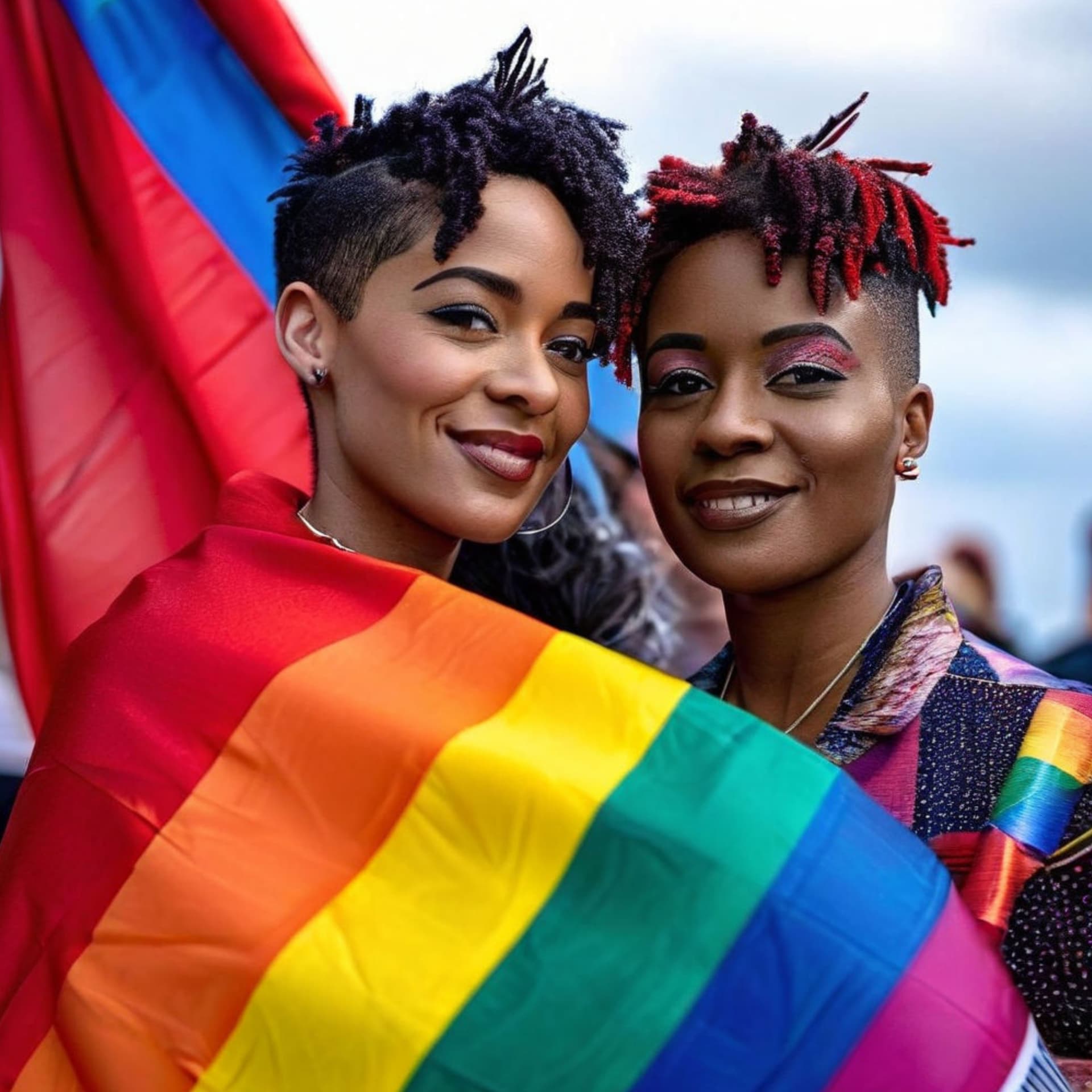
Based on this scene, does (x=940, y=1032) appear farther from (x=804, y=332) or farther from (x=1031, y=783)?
(x=804, y=332)

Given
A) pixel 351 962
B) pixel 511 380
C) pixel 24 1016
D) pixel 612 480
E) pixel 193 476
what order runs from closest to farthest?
pixel 351 962 → pixel 24 1016 → pixel 511 380 → pixel 193 476 → pixel 612 480

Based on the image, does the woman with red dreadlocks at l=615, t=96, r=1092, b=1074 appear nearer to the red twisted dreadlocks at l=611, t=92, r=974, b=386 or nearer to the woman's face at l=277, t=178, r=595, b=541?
the red twisted dreadlocks at l=611, t=92, r=974, b=386

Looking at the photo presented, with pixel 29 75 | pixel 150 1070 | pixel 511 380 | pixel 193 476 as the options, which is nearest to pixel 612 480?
pixel 193 476

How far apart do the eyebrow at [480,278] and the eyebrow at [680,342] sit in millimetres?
377

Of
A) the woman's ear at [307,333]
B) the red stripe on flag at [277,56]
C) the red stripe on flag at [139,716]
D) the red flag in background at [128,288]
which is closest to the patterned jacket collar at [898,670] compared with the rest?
the red stripe on flag at [139,716]

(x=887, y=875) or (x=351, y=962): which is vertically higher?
(x=887, y=875)

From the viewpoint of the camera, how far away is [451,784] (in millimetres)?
2223

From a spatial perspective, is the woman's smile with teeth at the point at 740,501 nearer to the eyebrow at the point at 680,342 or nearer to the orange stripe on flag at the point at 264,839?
the eyebrow at the point at 680,342

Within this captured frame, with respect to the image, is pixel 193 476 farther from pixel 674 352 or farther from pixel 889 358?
pixel 889 358

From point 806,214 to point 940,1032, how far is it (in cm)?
143

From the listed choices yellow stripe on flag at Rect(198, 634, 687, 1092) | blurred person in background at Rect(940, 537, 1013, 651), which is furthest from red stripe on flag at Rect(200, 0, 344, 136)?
blurred person in background at Rect(940, 537, 1013, 651)

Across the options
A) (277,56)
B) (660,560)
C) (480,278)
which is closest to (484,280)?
(480,278)

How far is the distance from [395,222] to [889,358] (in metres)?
0.91

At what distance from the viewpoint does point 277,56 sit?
438cm
